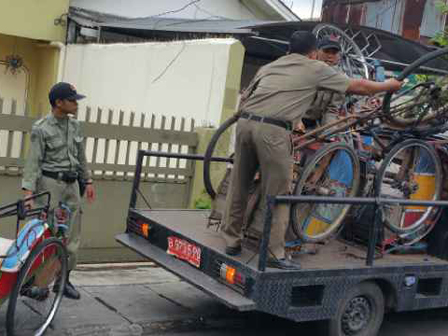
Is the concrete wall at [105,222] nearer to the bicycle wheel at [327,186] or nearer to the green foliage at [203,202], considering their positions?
the green foliage at [203,202]

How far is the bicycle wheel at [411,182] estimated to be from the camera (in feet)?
19.3

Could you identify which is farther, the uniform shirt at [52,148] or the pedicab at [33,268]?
the uniform shirt at [52,148]

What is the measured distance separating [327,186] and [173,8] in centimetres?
1000

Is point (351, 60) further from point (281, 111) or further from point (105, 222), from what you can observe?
point (105, 222)

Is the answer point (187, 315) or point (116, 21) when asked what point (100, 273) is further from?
point (116, 21)

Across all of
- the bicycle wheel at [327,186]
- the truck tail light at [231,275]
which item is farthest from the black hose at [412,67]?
the truck tail light at [231,275]

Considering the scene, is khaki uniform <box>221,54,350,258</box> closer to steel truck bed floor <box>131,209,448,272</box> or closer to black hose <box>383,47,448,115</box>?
steel truck bed floor <box>131,209,448,272</box>

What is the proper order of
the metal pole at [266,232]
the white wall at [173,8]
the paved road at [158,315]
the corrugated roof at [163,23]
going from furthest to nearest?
the white wall at [173,8] → the corrugated roof at [163,23] → the paved road at [158,315] → the metal pole at [266,232]

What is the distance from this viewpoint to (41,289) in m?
4.88

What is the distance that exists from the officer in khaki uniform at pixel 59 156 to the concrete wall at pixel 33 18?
8.16 meters

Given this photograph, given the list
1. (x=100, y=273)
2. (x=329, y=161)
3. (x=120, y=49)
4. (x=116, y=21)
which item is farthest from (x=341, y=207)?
(x=116, y=21)

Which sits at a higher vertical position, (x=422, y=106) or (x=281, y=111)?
(x=422, y=106)

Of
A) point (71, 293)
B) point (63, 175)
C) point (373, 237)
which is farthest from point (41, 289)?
point (373, 237)

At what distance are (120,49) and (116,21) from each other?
1649 mm
